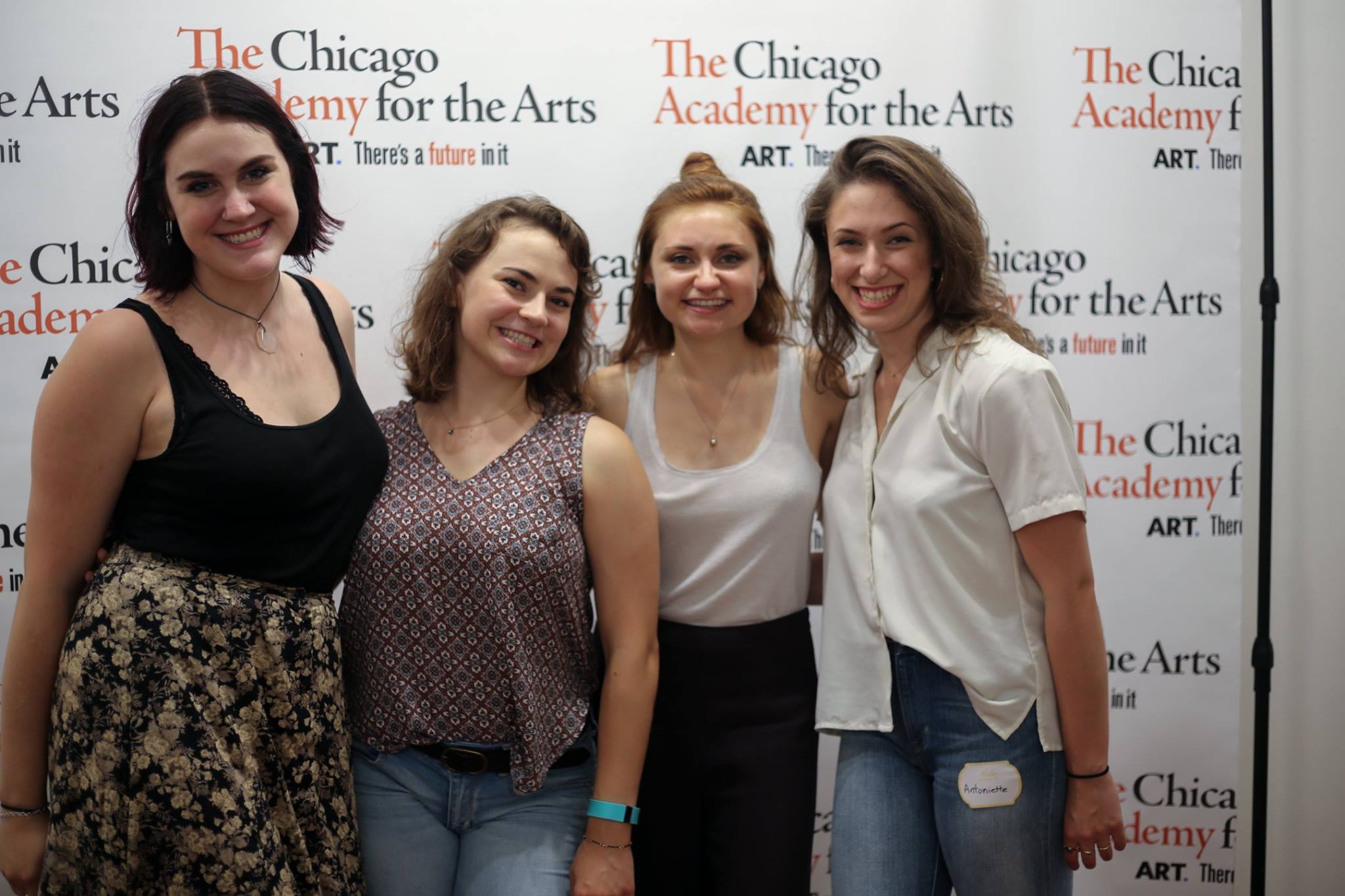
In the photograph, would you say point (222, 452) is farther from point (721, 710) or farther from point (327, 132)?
point (327, 132)

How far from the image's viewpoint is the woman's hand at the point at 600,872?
1.59 meters

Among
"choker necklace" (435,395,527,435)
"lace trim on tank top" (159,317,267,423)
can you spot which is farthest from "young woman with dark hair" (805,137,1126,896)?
"lace trim on tank top" (159,317,267,423)

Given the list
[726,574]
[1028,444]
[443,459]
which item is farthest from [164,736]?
[1028,444]

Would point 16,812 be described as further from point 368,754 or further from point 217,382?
point 217,382

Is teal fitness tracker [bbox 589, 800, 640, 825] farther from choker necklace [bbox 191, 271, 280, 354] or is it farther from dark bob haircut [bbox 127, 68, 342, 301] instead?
dark bob haircut [bbox 127, 68, 342, 301]

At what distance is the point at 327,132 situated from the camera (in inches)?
90.3

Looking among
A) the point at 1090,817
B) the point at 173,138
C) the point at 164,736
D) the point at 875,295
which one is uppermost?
the point at 173,138

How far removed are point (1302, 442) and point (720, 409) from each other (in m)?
1.66

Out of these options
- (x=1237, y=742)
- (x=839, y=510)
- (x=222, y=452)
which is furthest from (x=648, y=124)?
(x=1237, y=742)

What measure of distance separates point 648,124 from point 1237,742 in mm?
2069

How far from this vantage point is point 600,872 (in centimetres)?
159

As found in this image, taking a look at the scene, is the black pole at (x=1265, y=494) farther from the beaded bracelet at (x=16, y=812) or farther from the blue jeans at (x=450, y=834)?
the beaded bracelet at (x=16, y=812)

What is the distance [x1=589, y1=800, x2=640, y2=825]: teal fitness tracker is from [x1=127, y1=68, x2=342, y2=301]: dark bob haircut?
1.01 m

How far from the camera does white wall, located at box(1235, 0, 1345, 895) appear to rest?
98.4 inches
